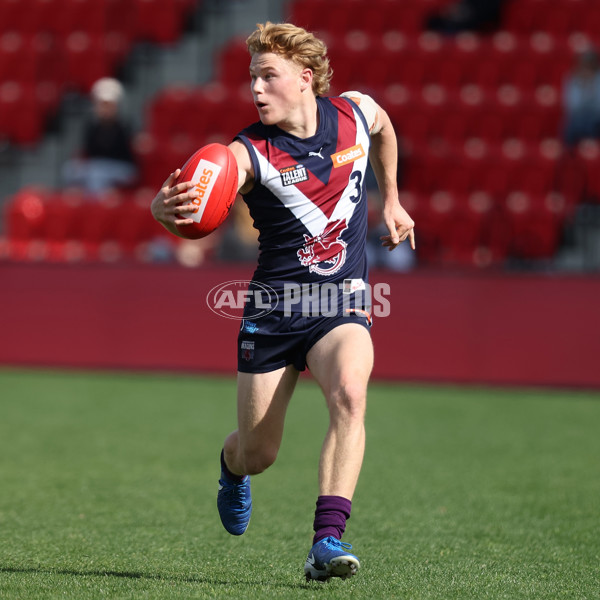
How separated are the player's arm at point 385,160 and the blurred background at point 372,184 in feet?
18.3

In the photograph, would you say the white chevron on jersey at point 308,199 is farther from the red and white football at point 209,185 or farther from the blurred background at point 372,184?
Answer: the blurred background at point 372,184

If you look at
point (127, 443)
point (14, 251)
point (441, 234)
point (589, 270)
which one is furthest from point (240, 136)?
point (14, 251)

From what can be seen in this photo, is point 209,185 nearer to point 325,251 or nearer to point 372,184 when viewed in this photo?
point 325,251

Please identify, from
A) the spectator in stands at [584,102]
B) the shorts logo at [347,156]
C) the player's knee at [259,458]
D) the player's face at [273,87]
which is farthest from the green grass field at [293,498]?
the spectator in stands at [584,102]

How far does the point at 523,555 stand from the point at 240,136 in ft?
6.84

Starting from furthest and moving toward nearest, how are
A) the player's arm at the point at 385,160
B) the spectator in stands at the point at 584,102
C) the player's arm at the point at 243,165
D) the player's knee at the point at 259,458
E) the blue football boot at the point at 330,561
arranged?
the spectator in stands at the point at 584,102, the player's arm at the point at 385,160, the player's knee at the point at 259,458, the player's arm at the point at 243,165, the blue football boot at the point at 330,561

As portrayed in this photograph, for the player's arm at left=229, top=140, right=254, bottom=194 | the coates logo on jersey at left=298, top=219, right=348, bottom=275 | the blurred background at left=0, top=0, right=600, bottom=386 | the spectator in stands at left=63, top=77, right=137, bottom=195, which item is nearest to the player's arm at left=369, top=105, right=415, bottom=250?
the coates logo on jersey at left=298, top=219, right=348, bottom=275

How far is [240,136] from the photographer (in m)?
4.28

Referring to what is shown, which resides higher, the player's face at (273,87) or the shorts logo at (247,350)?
the player's face at (273,87)

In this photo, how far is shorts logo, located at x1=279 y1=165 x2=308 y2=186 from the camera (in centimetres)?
423

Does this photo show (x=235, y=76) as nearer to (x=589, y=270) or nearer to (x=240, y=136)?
(x=589, y=270)

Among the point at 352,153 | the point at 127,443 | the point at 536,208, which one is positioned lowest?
the point at 127,443

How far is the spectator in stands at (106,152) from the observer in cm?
1258

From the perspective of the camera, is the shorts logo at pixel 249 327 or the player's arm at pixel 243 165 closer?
the player's arm at pixel 243 165
